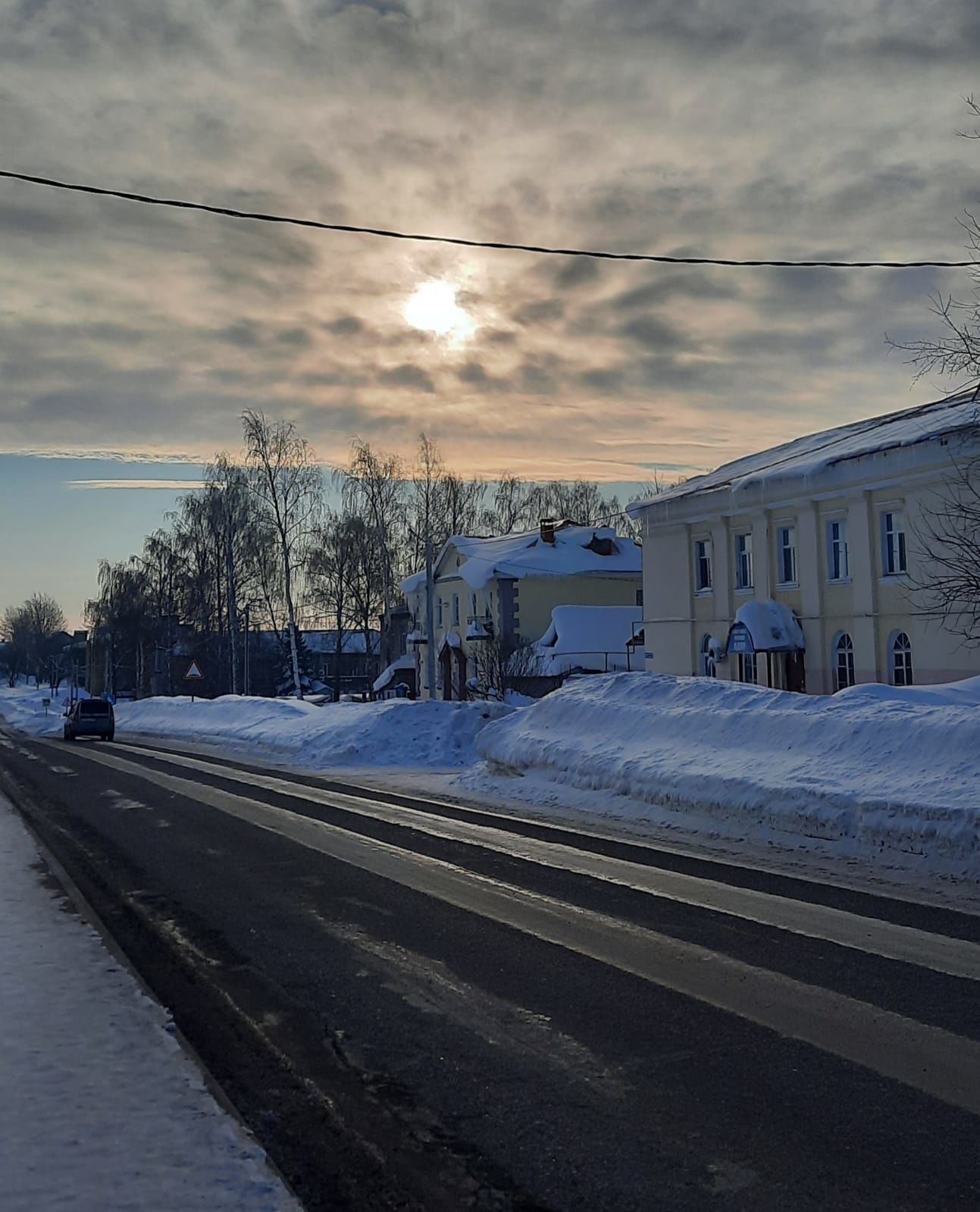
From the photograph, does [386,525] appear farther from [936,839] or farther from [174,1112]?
[174,1112]

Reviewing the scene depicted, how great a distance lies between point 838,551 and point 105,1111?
1212 inches

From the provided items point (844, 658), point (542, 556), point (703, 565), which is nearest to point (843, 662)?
point (844, 658)

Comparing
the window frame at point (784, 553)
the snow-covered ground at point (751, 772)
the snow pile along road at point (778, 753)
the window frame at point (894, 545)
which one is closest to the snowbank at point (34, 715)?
the window frame at point (784, 553)

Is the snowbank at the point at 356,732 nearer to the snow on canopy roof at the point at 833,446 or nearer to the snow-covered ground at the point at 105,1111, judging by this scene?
the snow on canopy roof at the point at 833,446

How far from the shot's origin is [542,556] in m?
58.8

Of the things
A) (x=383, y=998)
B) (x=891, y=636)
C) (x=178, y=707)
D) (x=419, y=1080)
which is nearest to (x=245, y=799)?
(x=383, y=998)

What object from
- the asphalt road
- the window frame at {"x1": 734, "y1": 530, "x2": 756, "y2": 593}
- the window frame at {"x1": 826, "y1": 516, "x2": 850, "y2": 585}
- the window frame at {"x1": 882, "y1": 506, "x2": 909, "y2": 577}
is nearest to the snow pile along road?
the asphalt road

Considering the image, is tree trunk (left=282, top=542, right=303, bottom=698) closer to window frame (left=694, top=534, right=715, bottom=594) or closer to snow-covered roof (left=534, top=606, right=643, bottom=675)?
snow-covered roof (left=534, top=606, right=643, bottom=675)

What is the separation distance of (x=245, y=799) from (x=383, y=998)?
1218cm

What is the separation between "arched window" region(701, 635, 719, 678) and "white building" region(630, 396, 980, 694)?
79 mm

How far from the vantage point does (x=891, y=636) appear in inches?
1225

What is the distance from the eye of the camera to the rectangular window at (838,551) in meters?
32.9

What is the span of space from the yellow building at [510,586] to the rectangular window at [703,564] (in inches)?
633

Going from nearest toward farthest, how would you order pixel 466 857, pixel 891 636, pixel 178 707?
pixel 466 857
pixel 891 636
pixel 178 707
